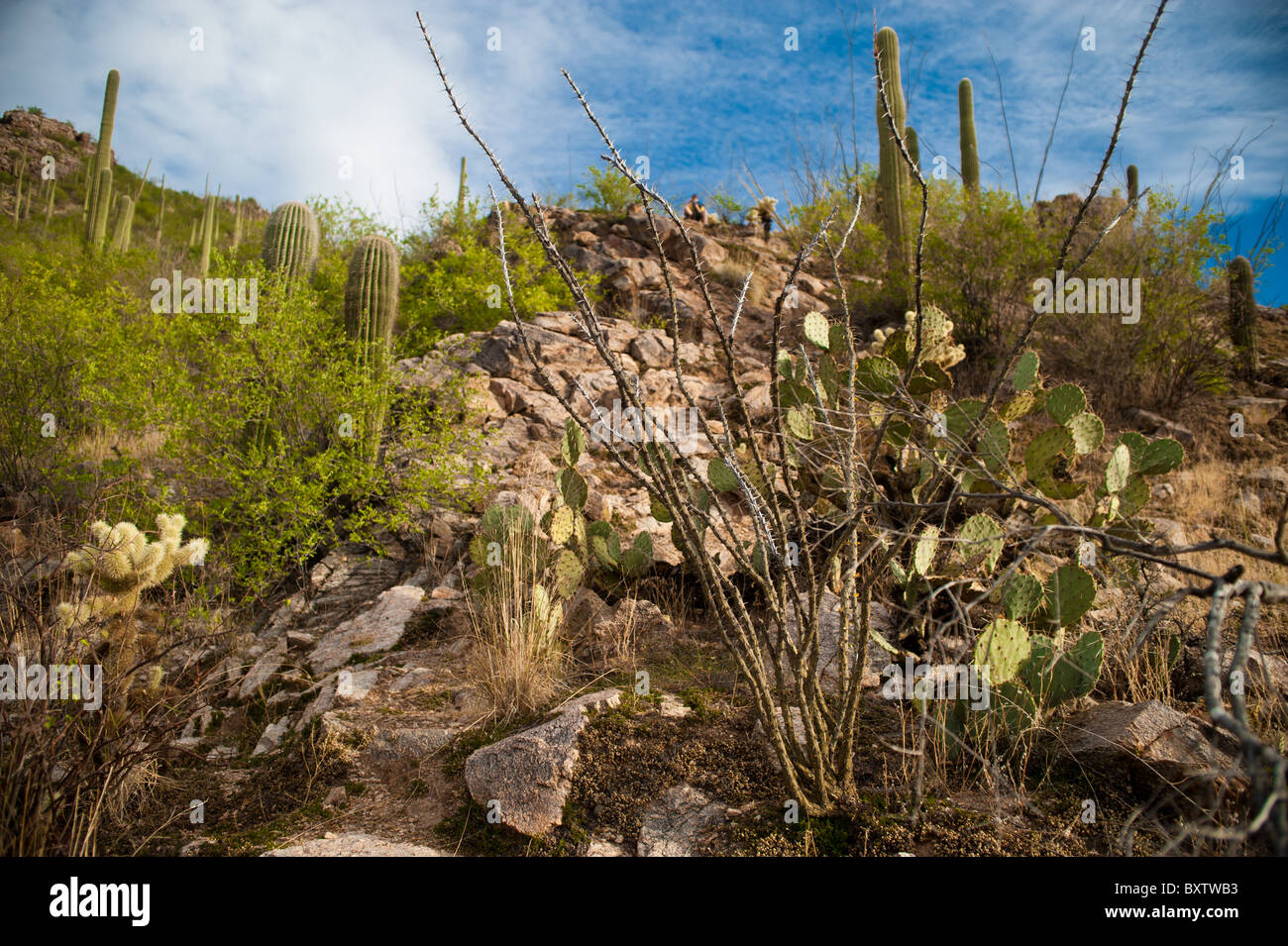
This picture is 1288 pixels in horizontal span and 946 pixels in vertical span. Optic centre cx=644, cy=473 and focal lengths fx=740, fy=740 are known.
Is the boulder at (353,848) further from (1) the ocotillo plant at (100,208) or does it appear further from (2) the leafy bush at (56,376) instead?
(1) the ocotillo plant at (100,208)

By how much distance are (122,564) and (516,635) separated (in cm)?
209

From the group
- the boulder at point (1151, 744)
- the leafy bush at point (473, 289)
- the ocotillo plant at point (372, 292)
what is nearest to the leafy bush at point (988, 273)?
the leafy bush at point (473, 289)

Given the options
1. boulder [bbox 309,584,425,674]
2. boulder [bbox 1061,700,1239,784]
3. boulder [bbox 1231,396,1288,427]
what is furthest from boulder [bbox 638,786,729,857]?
boulder [bbox 1231,396,1288,427]

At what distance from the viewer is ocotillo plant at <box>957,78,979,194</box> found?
12453 millimetres

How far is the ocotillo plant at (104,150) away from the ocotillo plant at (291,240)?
7.29m

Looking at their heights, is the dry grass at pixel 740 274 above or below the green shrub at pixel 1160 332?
above

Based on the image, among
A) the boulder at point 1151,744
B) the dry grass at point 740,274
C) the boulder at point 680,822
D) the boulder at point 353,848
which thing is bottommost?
the boulder at point 353,848

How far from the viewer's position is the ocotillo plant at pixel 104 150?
13.8 metres

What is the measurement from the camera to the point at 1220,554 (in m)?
5.24

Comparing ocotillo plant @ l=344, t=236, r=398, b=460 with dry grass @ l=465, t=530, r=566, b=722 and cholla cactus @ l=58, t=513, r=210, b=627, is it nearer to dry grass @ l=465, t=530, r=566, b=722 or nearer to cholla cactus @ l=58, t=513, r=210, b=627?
cholla cactus @ l=58, t=513, r=210, b=627

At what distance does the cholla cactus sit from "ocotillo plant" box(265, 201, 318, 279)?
5.03 m

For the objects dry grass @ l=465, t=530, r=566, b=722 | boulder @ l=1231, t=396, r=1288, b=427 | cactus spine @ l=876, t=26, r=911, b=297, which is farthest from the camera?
cactus spine @ l=876, t=26, r=911, b=297

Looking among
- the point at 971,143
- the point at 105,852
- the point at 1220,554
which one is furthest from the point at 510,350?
the point at 971,143
